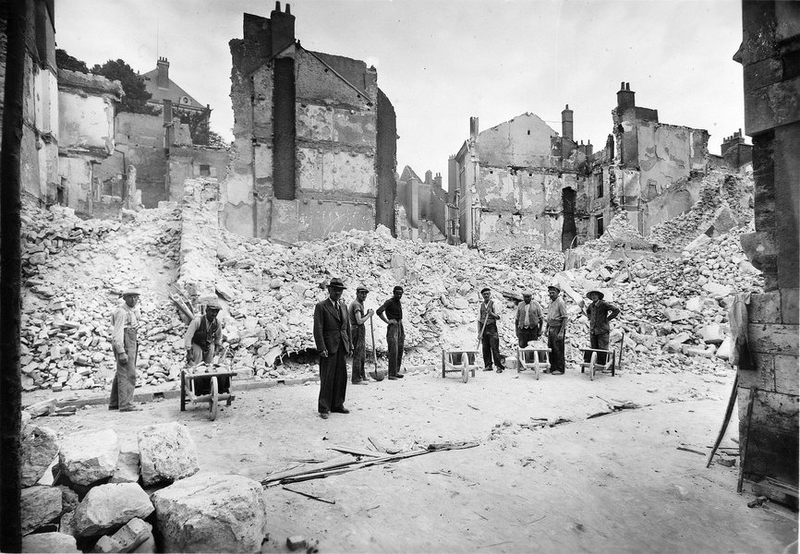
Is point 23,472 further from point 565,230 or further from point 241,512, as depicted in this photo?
point 565,230

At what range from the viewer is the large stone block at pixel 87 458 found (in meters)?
2.91

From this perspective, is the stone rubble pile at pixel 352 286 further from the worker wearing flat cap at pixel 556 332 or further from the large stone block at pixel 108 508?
the large stone block at pixel 108 508

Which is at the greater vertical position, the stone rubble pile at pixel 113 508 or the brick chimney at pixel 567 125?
the brick chimney at pixel 567 125

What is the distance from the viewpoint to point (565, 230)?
29.5m

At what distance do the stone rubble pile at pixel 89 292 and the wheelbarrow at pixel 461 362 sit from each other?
5167 mm

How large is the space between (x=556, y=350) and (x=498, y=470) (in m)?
5.28

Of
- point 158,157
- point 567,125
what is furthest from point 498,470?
point 158,157

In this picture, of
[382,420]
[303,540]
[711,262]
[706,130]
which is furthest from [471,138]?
[303,540]

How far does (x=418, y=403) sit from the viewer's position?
6.57 meters

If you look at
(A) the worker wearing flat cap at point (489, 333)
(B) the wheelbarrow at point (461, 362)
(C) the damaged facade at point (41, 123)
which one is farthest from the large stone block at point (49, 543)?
(C) the damaged facade at point (41, 123)

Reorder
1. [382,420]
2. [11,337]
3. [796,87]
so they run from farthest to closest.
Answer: [382,420] → [796,87] → [11,337]

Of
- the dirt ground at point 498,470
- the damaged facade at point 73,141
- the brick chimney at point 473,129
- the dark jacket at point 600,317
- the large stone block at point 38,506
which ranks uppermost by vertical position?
the brick chimney at point 473,129

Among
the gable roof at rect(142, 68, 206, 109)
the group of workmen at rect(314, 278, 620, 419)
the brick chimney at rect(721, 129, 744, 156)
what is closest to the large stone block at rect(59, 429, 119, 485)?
the group of workmen at rect(314, 278, 620, 419)

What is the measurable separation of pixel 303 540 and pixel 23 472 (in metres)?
1.75
